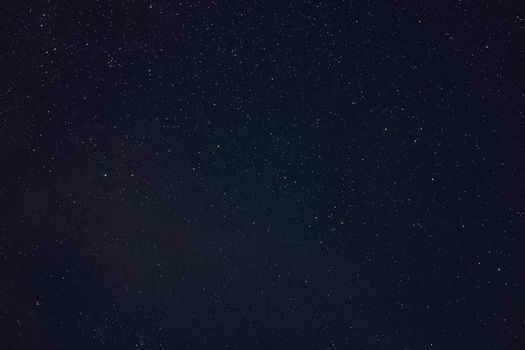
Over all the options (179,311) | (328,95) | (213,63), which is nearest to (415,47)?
(328,95)

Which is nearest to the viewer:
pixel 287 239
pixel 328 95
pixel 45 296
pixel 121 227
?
pixel 328 95

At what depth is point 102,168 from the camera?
185cm

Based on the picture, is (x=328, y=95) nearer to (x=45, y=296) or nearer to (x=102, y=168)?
(x=102, y=168)

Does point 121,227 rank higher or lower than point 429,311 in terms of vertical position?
higher

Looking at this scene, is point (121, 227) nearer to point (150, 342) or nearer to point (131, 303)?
point (131, 303)

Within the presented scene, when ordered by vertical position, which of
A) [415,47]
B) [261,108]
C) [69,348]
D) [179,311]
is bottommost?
[69,348]

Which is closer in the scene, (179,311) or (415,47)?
(415,47)

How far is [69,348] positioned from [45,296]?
270mm

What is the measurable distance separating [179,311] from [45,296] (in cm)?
67

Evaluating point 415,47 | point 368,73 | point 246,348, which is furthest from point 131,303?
point 415,47

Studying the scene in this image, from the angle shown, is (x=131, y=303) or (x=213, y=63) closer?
(x=213, y=63)

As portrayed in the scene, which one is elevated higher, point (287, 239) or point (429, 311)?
point (287, 239)

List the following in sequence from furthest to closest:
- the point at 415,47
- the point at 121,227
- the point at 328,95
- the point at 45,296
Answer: the point at 45,296, the point at 121,227, the point at 328,95, the point at 415,47

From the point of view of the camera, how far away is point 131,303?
198 centimetres
